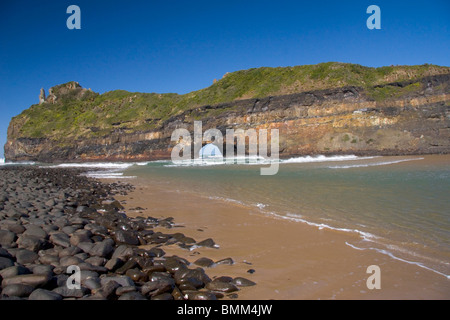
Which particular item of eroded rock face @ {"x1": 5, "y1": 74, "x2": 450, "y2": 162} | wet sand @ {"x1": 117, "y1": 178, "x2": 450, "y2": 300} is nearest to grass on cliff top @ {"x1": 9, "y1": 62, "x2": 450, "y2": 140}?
eroded rock face @ {"x1": 5, "y1": 74, "x2": 450, "y2": 162}

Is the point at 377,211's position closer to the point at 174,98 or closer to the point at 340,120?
the point at 340,120

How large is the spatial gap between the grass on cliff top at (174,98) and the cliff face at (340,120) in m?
1.24

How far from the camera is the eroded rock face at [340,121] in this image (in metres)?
32.8

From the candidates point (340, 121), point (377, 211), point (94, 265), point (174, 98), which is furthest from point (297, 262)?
point (174, 98)

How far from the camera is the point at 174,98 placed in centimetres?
6125

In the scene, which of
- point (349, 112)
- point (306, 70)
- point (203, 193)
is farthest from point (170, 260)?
point (306, 70)

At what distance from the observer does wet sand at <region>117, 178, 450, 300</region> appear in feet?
11.1

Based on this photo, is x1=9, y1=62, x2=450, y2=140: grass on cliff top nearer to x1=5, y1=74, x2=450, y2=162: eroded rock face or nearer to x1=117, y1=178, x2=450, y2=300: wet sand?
x1=5, y1=74, x2=450, y2=162: eroded rock face

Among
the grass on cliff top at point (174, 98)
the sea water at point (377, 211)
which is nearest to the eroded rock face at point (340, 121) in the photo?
the grass on cliff top at point (174, 98)

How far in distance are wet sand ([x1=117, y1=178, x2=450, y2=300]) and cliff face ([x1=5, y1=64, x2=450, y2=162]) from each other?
3244cm

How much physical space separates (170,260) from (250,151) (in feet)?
130

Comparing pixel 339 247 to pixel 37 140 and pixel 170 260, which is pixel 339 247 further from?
pixel 37 140

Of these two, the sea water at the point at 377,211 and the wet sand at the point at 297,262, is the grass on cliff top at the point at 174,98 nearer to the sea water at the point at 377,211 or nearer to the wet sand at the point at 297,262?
the sea water at the point at 377,211

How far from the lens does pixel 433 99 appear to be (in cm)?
3328
